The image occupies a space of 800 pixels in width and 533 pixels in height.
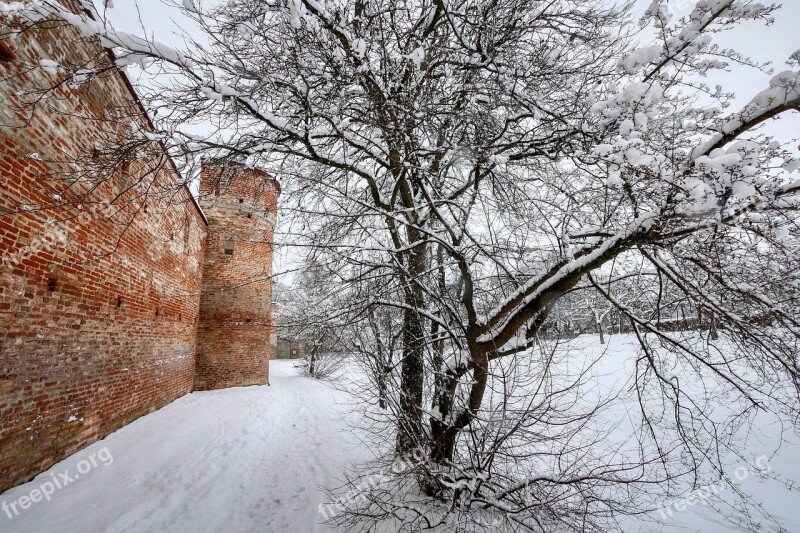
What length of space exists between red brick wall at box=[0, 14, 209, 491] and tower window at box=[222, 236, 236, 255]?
4.81m

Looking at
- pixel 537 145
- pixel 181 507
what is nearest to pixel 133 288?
pixel 181 507

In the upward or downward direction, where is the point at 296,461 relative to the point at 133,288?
downward

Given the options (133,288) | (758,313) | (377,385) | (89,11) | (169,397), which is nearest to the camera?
(758,313)

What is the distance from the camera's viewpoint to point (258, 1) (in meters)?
4.13

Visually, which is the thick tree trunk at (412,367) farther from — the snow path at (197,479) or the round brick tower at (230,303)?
the round brick tower at (230,303)

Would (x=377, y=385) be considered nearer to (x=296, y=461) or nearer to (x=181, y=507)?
(x=181, y=507)

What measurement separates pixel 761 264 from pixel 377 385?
336cm

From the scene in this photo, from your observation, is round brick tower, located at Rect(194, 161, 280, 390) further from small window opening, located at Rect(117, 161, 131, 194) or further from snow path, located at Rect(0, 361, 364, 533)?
small window opening, located at Rect(117, 161, 131, 194)

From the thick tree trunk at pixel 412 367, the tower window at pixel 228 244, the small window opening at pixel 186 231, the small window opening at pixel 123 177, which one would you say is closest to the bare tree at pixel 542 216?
the thick tree trunk at pixel 412 367

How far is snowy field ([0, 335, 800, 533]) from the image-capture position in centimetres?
342

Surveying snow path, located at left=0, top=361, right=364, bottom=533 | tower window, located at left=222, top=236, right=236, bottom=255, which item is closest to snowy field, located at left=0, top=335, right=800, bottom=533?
snow path, located at left=0, top=361, right=364, bottom=533

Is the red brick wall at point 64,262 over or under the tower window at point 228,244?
under

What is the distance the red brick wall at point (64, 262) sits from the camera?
337 cm

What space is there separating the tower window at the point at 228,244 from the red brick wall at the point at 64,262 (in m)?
4.81
